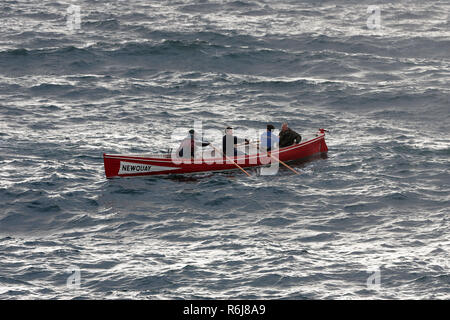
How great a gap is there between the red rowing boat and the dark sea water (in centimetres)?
47

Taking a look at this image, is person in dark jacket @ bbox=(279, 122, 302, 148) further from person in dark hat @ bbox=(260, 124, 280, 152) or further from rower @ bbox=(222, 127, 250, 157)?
rower @ bbox=(222, 127, 250, 157)

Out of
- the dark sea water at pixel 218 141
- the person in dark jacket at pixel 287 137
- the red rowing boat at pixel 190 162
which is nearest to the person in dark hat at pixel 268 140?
the person in dark jacket at pixel 287 137

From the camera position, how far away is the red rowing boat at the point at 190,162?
985 inches

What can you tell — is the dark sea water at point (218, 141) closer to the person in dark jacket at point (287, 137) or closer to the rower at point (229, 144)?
the rower at point (229, 144)

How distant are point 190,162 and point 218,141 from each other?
12.1 ft

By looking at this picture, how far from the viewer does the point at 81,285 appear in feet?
57.6

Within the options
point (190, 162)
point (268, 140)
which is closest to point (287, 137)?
point (268, 140)

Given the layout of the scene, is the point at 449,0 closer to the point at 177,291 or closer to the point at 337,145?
the point at 337,145

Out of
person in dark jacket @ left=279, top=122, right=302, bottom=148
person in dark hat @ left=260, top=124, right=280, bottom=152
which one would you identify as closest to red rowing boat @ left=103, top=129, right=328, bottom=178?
person in dark jacket @ left=279, top=122, right=302, bottom=148

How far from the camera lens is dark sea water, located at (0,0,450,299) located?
18.3 meters

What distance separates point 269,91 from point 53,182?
14.8 m

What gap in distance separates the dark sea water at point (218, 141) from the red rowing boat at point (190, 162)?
1.53 ft

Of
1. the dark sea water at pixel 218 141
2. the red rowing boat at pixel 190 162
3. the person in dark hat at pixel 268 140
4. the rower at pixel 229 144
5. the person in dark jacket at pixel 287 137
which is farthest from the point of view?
the person in dark jacket at pixel 287 137

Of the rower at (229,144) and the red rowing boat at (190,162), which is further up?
the rower at (229,144)
